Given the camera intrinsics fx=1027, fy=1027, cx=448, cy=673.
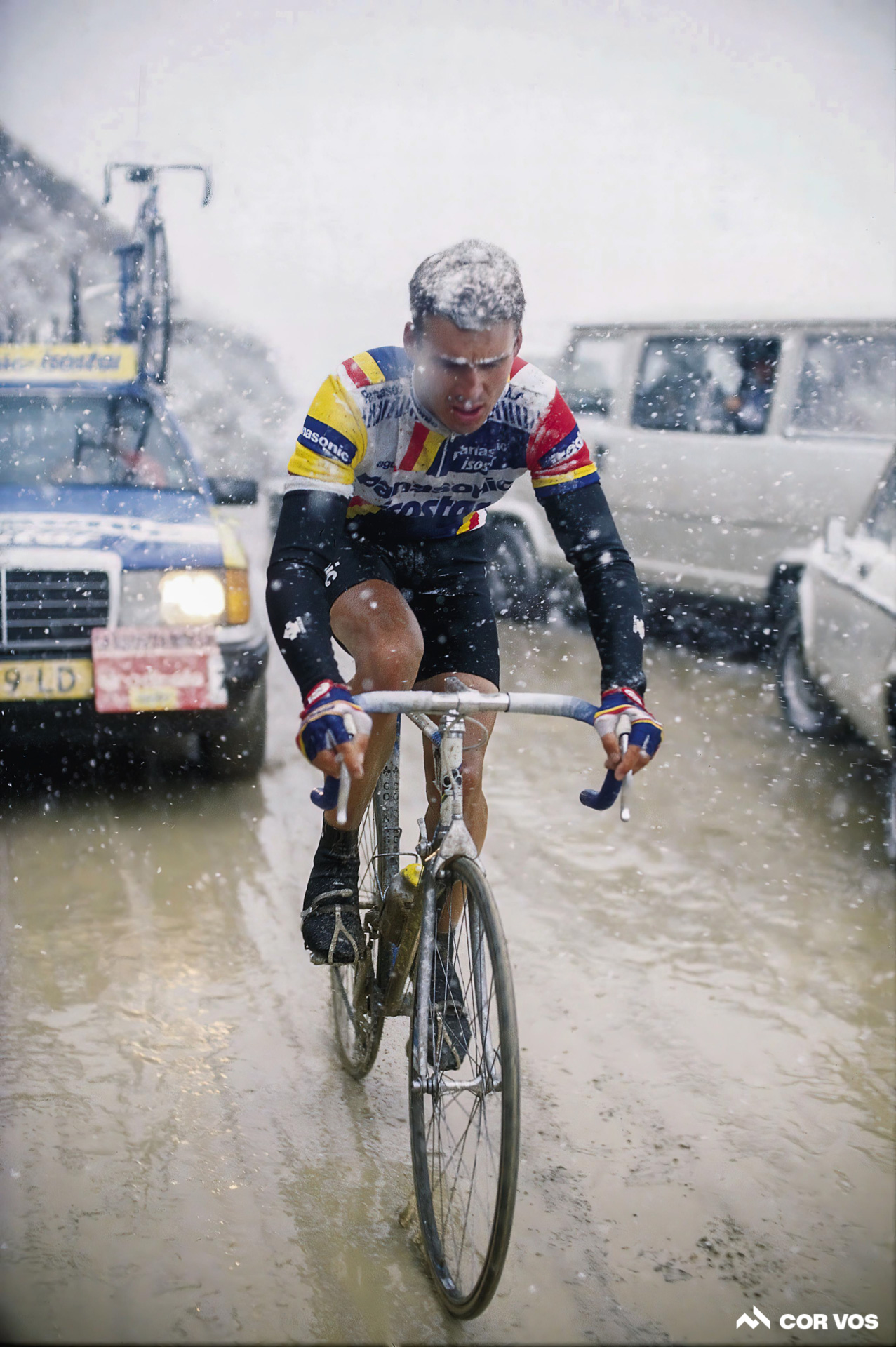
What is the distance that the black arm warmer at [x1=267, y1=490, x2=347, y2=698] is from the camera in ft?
6.54

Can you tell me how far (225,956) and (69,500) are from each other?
6.75 feet

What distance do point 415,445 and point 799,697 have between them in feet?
13.7

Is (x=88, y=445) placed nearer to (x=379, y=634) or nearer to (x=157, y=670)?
(x=157, y=670)

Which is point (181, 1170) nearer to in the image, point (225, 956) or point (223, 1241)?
point (223, 1241)

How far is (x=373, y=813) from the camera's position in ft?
9.49

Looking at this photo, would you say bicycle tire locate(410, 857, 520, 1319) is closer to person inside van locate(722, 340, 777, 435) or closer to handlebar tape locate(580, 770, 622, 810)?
handlebar tape locate(580, 770, 622, 810)

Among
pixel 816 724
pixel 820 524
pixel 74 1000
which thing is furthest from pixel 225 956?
pixel 820 524

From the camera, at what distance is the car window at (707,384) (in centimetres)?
650

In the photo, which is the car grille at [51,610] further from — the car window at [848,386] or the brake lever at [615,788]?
the car window at [848,386]

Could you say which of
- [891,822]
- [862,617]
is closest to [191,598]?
[862,617]

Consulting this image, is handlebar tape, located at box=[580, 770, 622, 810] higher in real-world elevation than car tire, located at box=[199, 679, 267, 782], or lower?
higher

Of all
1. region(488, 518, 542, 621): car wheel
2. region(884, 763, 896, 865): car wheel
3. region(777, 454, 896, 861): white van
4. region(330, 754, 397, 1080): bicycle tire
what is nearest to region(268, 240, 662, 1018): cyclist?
region(330, 754, 397, 1080): bicycle tire

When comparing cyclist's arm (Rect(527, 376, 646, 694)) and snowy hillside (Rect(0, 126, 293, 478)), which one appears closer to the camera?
cyclist's arm (Rect(527, 376, 646, 694))

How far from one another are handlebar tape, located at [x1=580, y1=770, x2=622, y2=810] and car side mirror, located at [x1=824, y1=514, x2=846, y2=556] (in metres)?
3.48
